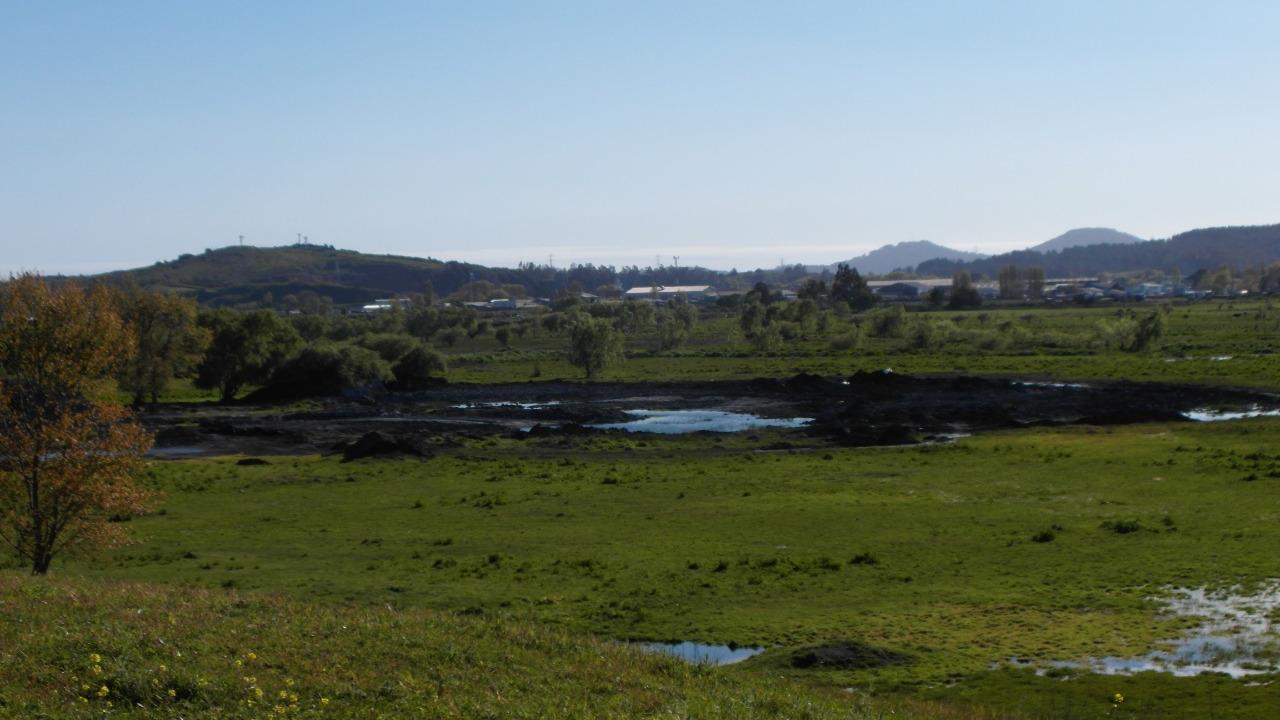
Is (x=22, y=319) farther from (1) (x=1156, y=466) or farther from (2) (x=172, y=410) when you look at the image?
(2) (x=172, y=410)

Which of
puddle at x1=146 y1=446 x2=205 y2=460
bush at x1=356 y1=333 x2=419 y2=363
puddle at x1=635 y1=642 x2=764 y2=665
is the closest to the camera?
puddle at x1=635 y1=642 x2=764 y2=665

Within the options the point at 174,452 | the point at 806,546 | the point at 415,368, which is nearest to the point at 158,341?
the point at 415,368

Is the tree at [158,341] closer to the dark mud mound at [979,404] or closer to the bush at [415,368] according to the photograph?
the bush at [415,368]

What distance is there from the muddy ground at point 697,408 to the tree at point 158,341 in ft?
10.5

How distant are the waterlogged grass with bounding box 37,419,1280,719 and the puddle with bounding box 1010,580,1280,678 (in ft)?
2.13

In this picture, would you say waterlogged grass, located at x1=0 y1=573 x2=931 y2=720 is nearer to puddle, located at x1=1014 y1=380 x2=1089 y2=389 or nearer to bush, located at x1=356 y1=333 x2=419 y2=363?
A: puddle, located at x1=1014 y1=380 x2=1089 y2=389

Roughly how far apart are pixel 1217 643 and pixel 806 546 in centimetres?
1518

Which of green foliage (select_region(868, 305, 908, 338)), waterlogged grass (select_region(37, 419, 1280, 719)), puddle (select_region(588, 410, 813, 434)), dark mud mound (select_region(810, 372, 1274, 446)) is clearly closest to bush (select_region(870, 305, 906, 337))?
green foliage (select_region(868, 305, 908, 338))

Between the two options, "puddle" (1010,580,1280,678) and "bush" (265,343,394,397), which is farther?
"bush" (265,343,394,397)

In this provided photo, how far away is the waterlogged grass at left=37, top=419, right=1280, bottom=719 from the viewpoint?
1145 inches


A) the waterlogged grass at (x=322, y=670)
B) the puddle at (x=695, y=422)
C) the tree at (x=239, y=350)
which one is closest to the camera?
the waterlogged grass at (x=322, y=670)

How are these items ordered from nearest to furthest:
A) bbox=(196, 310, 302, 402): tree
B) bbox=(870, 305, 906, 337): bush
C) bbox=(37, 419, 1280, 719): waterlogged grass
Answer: bbox=(37, 419, 1280, 719): waterlogged grass, bbox=(196, 310, 302, 402): tree, bbox=(870, 305, 906, 337): bush

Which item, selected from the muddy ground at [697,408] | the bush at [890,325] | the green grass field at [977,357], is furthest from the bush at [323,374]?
the bush at [890,325]

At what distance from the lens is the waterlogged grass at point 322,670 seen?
16.3 metres
